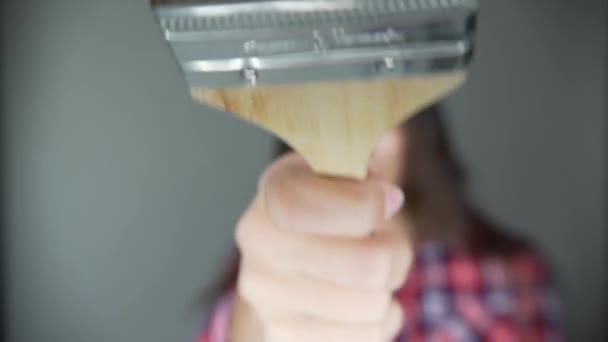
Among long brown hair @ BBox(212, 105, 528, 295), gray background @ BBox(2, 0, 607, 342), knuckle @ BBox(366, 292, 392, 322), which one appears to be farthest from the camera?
long brown hair @ BBox(212, 105, 528, 295)

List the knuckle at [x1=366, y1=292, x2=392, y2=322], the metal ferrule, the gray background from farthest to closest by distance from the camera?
the gray background
the knuckle at [x1=366, y1=292, x2=392, y2=322]
the metal ferrule

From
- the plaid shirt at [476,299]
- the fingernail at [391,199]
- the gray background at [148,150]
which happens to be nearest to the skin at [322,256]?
the fingernail at [391,199]

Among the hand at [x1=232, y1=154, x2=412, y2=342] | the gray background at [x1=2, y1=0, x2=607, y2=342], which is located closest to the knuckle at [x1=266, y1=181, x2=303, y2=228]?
the hand at [x1=232, y1=154, x2=412, y2=342]

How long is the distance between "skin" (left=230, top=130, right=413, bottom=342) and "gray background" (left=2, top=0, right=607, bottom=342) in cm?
21

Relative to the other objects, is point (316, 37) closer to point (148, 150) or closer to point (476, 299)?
point (148, 150)

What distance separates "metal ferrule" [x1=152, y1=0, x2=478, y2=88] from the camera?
0.93 ft

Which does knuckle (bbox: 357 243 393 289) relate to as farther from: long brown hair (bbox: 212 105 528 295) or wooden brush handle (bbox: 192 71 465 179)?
long brown hair (bbox: 212 105 528 295)

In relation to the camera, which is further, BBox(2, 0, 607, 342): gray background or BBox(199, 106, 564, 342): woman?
BBox(2, 0, 607, 342): gray background

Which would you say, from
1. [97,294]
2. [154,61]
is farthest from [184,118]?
[97,294]

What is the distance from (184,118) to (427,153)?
24cm

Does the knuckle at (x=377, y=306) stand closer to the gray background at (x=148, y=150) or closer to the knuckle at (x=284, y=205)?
the knuckle at (x=284, y=205)

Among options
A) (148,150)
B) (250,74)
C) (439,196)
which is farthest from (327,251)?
(439,196)

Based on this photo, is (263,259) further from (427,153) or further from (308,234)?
(427,153)

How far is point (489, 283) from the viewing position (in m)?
0.79
